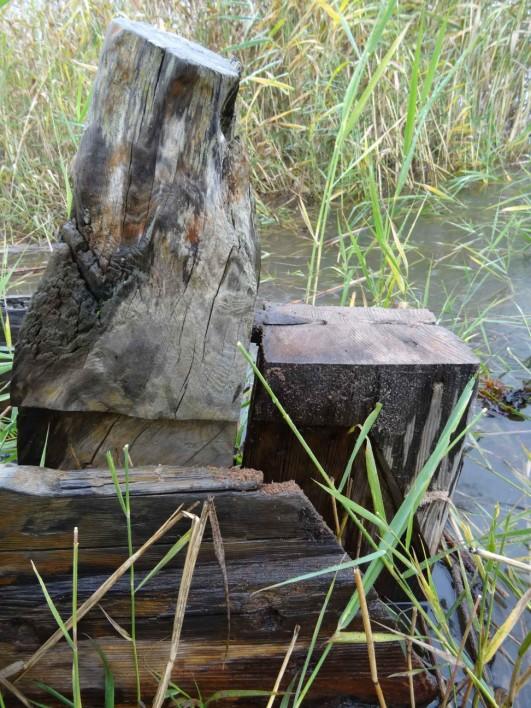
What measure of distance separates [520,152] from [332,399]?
534 centimetres

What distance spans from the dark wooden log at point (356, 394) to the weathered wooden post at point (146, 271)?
0.18 metres

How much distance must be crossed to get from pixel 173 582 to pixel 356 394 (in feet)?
1.75

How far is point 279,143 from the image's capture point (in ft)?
17.5

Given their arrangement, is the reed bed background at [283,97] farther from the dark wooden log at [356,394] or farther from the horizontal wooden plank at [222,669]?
the horizontal wooden plank at [222,669]

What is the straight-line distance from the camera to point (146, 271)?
117cm

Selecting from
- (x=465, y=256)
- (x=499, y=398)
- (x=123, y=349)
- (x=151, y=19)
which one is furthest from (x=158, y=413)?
(x=151, y=19)

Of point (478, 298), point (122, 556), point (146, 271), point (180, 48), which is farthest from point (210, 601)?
point (478, 298)

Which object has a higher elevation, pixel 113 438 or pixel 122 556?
pixel 113 438

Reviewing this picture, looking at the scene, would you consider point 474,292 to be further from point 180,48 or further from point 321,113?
point 180,48

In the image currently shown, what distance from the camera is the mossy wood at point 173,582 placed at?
3.77 ft

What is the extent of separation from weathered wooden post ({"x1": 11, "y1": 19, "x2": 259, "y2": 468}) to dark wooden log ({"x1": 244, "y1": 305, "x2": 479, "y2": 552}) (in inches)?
7.0

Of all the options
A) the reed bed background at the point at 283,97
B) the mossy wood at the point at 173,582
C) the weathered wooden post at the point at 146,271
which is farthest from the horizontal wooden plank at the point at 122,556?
the reed bed background at the point at 283,97

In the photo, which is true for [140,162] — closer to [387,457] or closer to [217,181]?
[217,181]

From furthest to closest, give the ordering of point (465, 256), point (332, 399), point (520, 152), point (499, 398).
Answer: point (520, 152) → point (465, 256) → point (499, 398) → point (332, 399)
